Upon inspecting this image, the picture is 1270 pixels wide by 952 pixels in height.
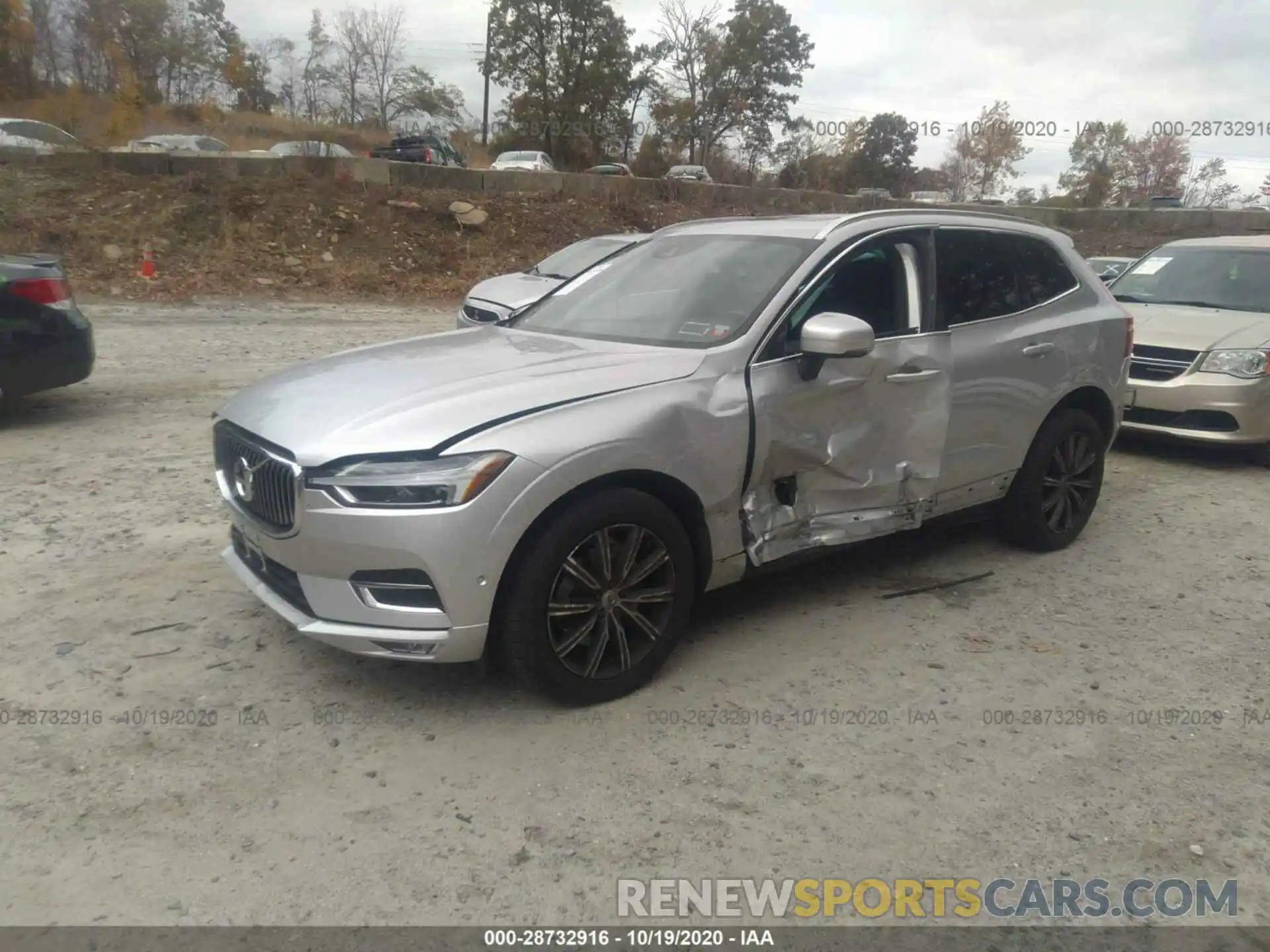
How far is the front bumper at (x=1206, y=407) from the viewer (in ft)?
22.8

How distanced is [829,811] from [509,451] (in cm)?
150

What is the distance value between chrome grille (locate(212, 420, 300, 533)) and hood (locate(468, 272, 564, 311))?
514cm

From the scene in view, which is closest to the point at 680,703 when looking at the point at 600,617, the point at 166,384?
the point at 600,617

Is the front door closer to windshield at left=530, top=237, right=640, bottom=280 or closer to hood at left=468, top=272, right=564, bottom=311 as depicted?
hood at left=468, top=272, right=564, bottom=311

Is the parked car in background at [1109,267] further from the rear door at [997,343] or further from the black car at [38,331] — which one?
the black car at [38,331]

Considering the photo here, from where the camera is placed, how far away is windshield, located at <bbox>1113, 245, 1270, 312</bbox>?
787cm

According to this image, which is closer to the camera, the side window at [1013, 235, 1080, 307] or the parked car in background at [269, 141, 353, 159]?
the side window at [1013, 235, 1080, 307]

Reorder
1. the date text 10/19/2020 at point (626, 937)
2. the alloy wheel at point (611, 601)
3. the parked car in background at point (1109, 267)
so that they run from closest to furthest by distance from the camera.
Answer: the date text 10/19/2020 at point (626, 937), the alloy wheel at point (611, 601), the parked car in background at point (1109, 267)

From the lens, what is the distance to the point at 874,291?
14.1 feet

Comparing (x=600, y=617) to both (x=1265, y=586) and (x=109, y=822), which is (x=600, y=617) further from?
(x=1265, y=586)

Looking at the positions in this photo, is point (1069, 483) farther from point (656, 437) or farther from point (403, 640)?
point (403, 640)

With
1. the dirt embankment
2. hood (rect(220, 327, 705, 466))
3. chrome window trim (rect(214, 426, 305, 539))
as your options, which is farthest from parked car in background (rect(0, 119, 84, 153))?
chrome window trim (rect(214, 426, 305, 539))

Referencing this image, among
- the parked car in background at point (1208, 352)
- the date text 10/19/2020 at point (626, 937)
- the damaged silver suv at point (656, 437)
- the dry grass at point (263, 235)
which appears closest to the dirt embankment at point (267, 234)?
the dry grass at point (263, 235)

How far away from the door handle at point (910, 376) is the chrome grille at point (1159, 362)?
3.67 meters
